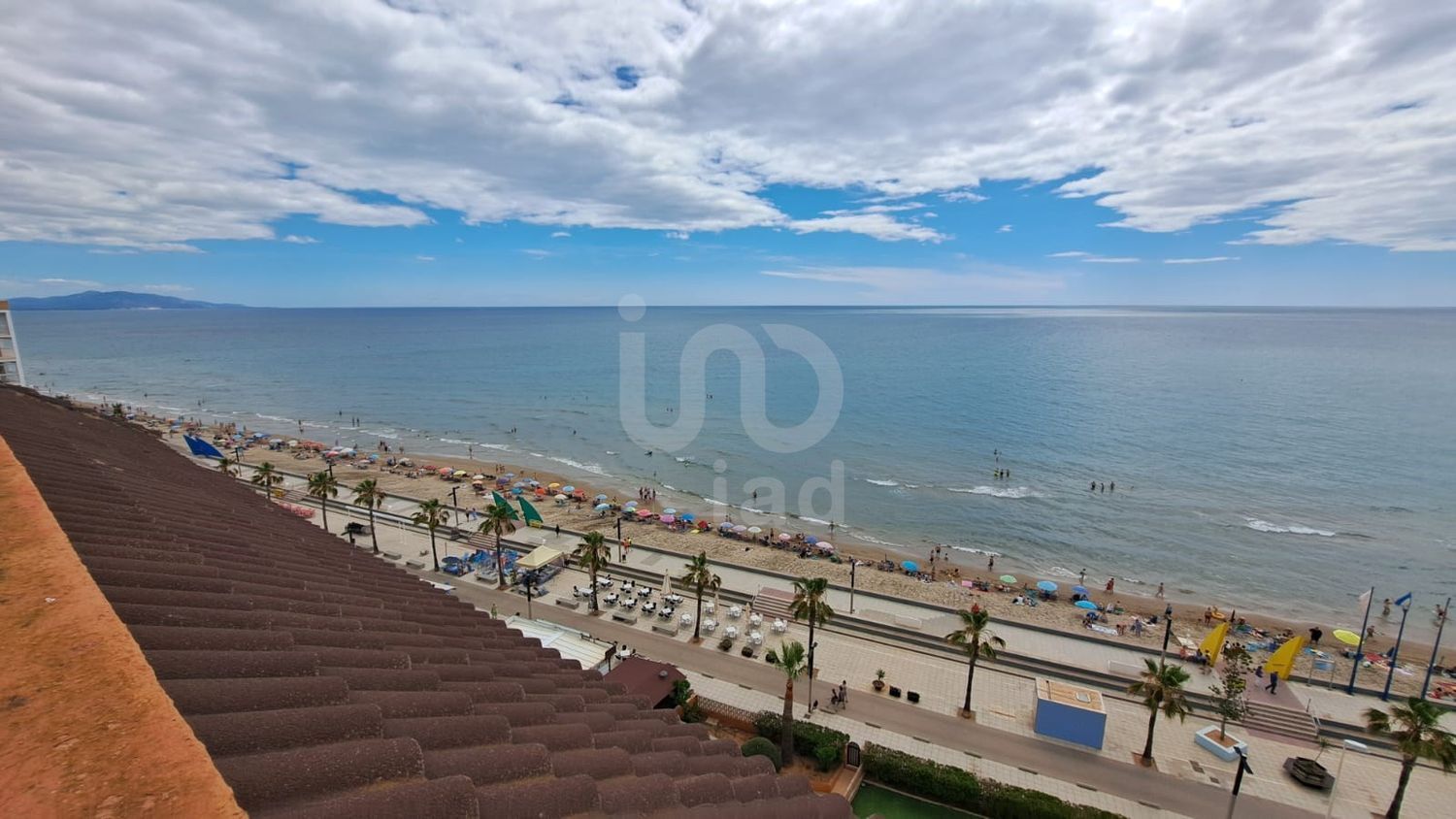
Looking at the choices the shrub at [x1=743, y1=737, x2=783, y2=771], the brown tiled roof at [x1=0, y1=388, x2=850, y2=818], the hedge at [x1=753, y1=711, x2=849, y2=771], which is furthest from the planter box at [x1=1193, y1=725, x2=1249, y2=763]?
the brown tiled roof at [x1=0, y1=388, x2=850, y2=818]

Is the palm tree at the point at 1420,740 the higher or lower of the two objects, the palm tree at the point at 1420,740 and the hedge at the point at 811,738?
the higher

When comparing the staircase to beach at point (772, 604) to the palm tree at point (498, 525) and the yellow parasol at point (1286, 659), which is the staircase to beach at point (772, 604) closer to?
the palm tree at point (498, 525)

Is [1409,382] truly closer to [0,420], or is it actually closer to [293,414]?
[0,420]

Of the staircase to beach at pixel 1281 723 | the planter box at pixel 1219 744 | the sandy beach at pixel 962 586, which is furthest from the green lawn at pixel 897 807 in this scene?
the sandy beach at pixel 962 586

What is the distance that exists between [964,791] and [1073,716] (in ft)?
22.9

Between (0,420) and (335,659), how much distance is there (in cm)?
1366

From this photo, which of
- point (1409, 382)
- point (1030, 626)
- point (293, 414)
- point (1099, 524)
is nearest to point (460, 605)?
point (1030, 626)

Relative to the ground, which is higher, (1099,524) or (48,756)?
(48,756)

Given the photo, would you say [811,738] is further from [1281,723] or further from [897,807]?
[1281,723]

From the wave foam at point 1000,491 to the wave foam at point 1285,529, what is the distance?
16.4 meters

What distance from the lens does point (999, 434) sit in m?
79.6

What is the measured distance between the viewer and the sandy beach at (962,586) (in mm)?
34219

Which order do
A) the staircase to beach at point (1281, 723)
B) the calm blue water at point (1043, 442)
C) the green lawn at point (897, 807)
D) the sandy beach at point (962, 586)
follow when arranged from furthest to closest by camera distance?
the calm blue water at point (1043, 442) → the sandy beach at point (962, 586) → the staircase to beach at point (1281, 723) → the green lawn at point (897, 807)

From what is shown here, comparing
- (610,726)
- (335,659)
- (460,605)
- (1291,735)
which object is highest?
(335,659)
